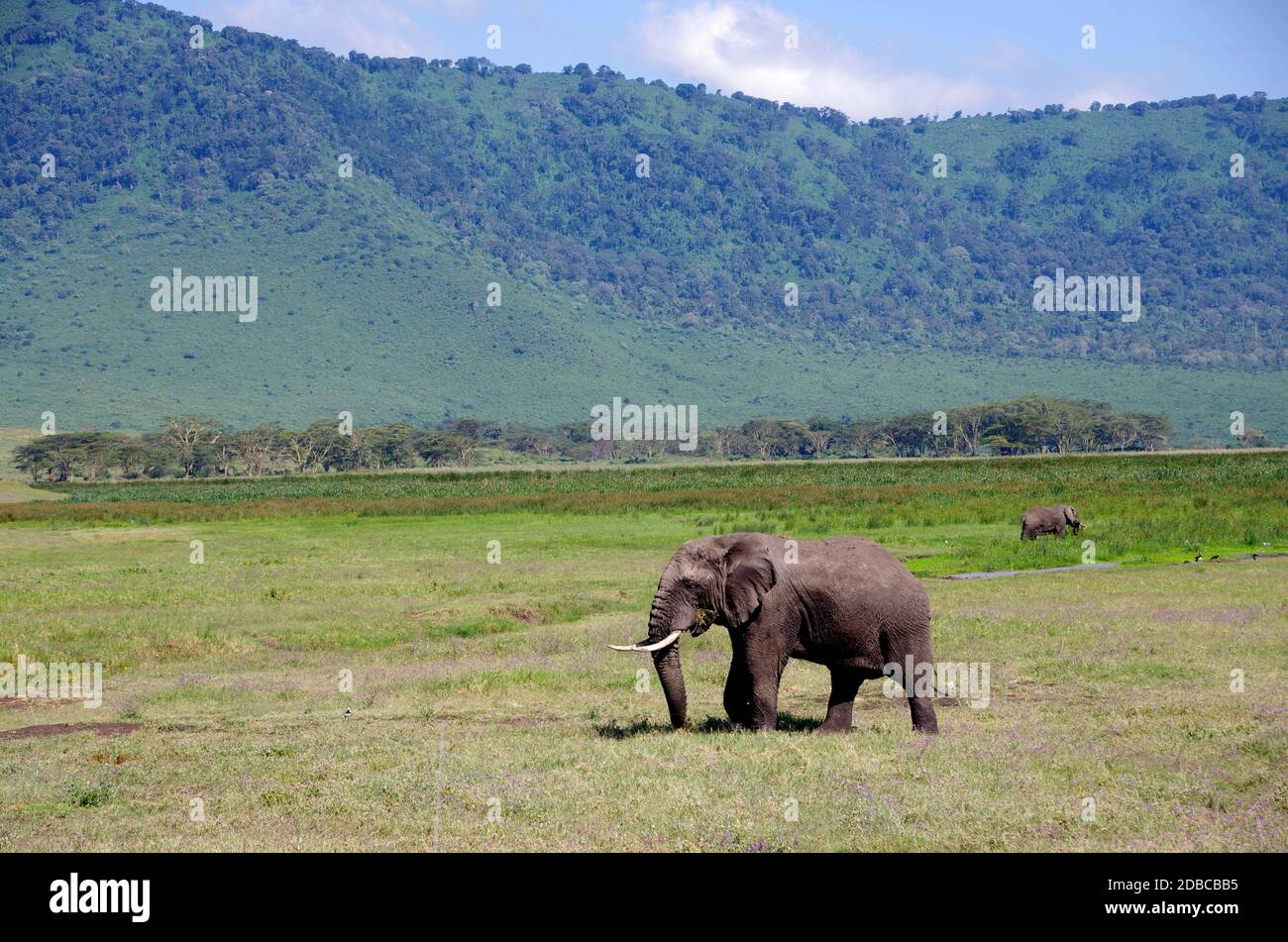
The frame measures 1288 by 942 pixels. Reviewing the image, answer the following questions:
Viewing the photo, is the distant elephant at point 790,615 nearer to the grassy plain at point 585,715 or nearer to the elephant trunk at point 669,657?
the elephant trunk at point 669,657

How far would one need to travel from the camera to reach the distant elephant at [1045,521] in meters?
47.8

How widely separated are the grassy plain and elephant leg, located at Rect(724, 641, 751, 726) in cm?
53

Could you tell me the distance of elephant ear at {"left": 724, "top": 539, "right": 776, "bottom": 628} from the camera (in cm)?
1716

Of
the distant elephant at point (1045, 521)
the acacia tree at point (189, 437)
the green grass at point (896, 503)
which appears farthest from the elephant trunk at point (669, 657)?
the acacia tree at point (189, 437)

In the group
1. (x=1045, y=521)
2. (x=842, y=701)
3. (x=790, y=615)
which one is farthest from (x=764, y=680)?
(x=1045, y=521)

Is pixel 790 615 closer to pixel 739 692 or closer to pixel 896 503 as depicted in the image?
pixel 739 692

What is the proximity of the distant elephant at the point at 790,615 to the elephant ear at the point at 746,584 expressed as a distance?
0.04 feet

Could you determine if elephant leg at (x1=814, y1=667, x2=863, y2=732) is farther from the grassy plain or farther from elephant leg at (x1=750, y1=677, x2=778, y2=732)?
elephant leg at (x1=750, y1=677, x2=778, y2=732)

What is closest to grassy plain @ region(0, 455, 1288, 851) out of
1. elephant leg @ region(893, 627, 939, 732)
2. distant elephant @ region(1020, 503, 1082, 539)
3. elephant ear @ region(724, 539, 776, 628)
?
elephant leg @ region(893, 627, 939, 732)

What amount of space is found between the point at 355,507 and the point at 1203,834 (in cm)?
7207

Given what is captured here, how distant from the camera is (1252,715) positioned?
57.6 ft

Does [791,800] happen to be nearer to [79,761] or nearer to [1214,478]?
[79,761]

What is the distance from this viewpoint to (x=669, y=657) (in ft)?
57.9

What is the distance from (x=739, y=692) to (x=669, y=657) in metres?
1.06
